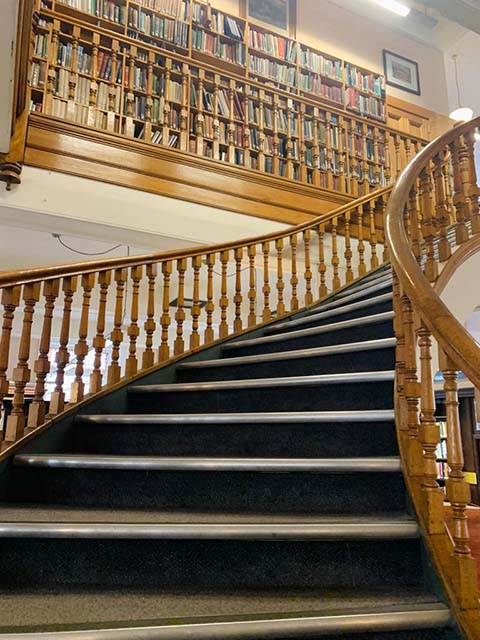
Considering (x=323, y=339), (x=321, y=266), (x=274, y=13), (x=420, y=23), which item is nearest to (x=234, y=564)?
(x=323, y=339)

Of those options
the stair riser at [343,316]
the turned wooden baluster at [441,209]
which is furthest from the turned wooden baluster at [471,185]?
the stair riser at [343,316]

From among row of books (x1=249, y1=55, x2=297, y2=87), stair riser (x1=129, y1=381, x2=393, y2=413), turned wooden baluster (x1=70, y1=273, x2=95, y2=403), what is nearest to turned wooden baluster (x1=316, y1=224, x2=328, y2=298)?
stair riser (x1=129, y1=381, x2=393, y2=413)

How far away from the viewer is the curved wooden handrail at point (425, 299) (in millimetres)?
1096

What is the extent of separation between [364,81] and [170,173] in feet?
10.0

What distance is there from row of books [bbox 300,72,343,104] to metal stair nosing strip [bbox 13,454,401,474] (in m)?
4.27

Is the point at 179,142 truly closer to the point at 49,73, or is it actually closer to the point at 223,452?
the point at 49,73

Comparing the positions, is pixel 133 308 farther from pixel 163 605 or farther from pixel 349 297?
pixel 163 605

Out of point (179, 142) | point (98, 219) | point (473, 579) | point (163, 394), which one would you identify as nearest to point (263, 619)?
point (473, 579)

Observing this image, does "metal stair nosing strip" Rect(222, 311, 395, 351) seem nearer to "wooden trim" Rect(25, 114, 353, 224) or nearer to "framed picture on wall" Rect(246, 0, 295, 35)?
"wooden trim" Rect(25, 114, 353, 224)

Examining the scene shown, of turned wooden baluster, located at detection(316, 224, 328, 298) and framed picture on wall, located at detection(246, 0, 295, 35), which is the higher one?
framed picture on wall, located at detection(246, 0, 295, 35)

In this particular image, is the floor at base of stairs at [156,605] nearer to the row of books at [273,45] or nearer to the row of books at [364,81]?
the row of books at [273,45]

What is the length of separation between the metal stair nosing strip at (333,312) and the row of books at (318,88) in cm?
279

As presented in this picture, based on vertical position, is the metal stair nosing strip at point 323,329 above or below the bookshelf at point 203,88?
below

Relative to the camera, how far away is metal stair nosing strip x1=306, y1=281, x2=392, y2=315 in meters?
2.79
